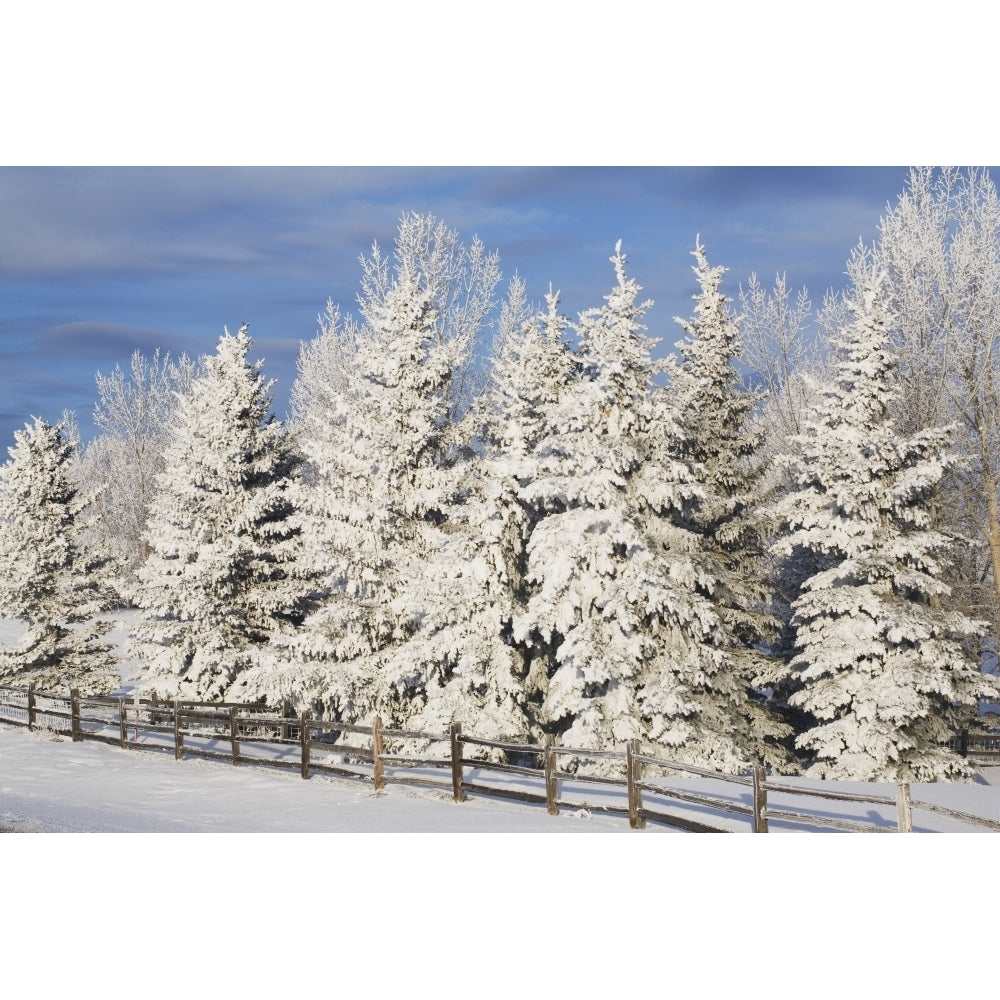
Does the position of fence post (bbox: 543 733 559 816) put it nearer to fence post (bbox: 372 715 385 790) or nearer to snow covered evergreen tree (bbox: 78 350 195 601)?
fence post (bbox: 372 715 385 790)

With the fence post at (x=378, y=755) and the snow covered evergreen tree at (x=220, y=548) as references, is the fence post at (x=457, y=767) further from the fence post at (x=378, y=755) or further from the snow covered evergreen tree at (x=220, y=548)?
the snow covered evergreen tree at (x=220, y=548)

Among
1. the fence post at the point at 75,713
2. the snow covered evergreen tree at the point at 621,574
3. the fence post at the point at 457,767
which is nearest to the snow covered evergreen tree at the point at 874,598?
the snow covered evergreen tree at the point at 621,574

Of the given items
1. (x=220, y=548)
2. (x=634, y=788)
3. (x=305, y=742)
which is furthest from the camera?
(x=220, y=548)

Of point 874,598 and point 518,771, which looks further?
point 874,598

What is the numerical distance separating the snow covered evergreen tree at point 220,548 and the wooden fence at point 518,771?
169cm

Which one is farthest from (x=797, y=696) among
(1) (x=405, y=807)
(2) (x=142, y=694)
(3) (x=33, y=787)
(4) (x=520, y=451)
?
(2) (x=142, y=694)

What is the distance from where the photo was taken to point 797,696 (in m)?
19.3

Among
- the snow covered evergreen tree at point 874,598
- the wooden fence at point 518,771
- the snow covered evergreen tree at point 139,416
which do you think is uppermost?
the snow covered evergreen tree at point 139,416

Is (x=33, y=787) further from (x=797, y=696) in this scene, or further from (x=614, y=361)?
A: (x=797, y=696)

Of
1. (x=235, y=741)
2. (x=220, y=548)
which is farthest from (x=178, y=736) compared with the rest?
(x=220, y=548)

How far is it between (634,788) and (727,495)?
10863mm

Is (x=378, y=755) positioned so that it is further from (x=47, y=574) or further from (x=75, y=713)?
Result: (x=47, y=574)

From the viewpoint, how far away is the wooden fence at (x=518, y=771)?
38.1ft

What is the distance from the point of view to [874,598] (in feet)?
61.0
